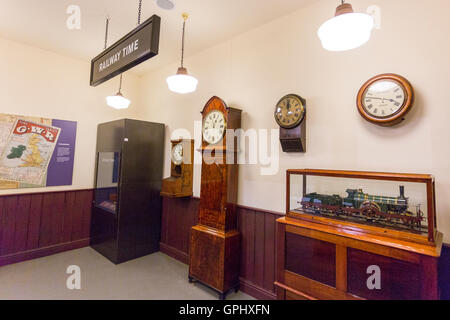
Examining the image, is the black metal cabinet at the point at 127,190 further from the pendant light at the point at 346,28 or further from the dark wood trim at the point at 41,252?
the pendant light at the point at 346,28

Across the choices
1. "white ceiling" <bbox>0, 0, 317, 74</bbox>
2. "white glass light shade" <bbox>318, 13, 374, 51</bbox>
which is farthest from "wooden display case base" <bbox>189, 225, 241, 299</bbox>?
"white ceiling" <bbox>0, 0, 317, 74</bbox>

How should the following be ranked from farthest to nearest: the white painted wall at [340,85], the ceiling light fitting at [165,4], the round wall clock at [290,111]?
1. the ceiling light fitting at [165,4]
2. the round wall clock at [290,111]
3. the white painted wall at [340,85]

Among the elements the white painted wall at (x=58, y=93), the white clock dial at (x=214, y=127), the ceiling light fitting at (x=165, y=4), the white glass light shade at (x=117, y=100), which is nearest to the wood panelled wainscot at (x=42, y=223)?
the white painted wall at (x=58, y=93)

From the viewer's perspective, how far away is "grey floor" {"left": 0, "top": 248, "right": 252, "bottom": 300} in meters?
2.46

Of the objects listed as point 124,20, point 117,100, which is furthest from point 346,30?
point 117,100

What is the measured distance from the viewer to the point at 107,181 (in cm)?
377

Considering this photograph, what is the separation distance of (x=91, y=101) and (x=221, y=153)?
2806mm

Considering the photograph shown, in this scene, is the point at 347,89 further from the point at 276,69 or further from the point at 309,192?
the point at 309,192

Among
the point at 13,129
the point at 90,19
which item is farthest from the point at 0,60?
the point at 90,19

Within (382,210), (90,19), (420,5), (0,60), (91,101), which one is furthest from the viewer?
(91,101)

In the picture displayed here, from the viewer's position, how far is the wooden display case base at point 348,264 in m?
1.26

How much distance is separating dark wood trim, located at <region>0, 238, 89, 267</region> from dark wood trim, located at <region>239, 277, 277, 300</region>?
2.80m

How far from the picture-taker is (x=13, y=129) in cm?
320

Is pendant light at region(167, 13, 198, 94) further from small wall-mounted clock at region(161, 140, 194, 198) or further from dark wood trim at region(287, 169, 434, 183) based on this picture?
dark wood trim at region(287, 169, 434, 183)
